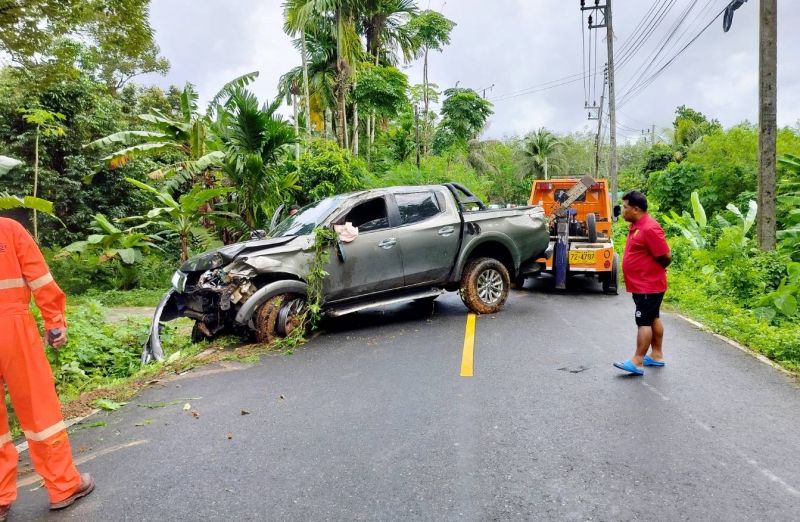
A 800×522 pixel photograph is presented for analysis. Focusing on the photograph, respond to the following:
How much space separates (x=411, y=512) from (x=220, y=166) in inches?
476

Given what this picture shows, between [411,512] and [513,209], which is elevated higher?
[513,209]

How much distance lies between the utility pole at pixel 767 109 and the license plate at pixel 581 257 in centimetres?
318

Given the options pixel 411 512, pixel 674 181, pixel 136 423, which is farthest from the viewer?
pixel 674 181

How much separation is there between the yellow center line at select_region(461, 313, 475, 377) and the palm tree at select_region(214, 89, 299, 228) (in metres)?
6.81

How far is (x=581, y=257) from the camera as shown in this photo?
427 inches

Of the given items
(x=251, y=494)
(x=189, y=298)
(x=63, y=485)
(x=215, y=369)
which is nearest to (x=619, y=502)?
(x=251, y=494)

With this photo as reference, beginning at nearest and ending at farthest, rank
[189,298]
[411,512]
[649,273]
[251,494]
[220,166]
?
[411,512] → [251,494] → [649,273] → [189,298] → [220,166]

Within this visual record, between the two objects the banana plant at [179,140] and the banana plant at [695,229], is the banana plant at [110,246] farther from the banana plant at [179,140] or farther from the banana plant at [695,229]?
the banana plant at [695,229]

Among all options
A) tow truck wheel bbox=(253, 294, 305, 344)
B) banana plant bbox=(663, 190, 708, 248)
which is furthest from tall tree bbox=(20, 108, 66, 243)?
banana plant bbox=(663, 190, 708, 248)

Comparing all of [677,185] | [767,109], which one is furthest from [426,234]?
[677,185]

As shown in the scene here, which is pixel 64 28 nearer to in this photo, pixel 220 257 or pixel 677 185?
pixel 220 257

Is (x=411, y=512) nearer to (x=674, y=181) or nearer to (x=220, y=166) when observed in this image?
(x=220, y=166)

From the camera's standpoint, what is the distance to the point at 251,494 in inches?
127

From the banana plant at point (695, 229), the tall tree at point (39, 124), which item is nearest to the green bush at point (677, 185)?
the banana plant at point (695, 229)
